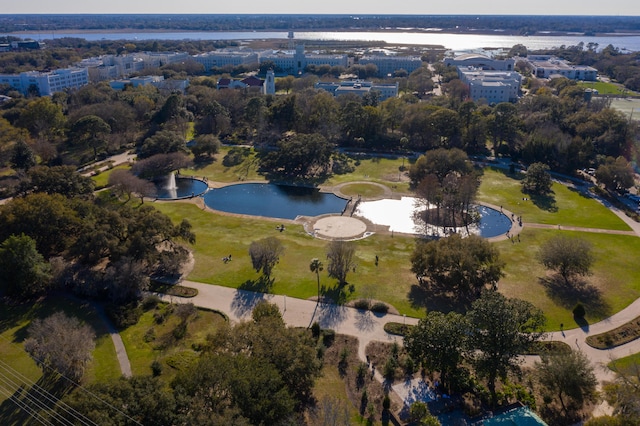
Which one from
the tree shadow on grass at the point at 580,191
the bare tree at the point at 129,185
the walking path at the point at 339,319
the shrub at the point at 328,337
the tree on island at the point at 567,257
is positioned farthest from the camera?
the tree shadow on grass at the point at 580,191

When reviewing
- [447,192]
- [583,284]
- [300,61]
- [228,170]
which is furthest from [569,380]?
[300,61]

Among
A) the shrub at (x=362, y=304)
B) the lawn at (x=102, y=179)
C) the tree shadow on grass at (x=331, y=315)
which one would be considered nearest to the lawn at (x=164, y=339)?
the tree shadow on grass at (x=331, y=315)

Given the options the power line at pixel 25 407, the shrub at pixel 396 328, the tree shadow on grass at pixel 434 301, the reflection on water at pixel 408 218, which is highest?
the reflection on water at pixel 408 218

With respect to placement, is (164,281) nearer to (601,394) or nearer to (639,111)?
(601,394)

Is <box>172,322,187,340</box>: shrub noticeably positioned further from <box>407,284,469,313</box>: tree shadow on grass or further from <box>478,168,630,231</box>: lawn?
<box>478,168,630,231</box>: lawn

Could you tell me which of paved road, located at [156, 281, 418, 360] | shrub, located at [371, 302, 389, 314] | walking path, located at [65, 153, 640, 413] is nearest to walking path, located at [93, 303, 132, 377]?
walking path, located at [65, 153, 640, 413]

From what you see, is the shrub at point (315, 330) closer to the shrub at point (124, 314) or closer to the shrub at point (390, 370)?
the shrub at point (390, 370)

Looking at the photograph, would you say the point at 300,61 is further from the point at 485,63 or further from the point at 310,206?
the point at 310,206

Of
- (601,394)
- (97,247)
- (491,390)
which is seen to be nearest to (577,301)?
(601,394)
